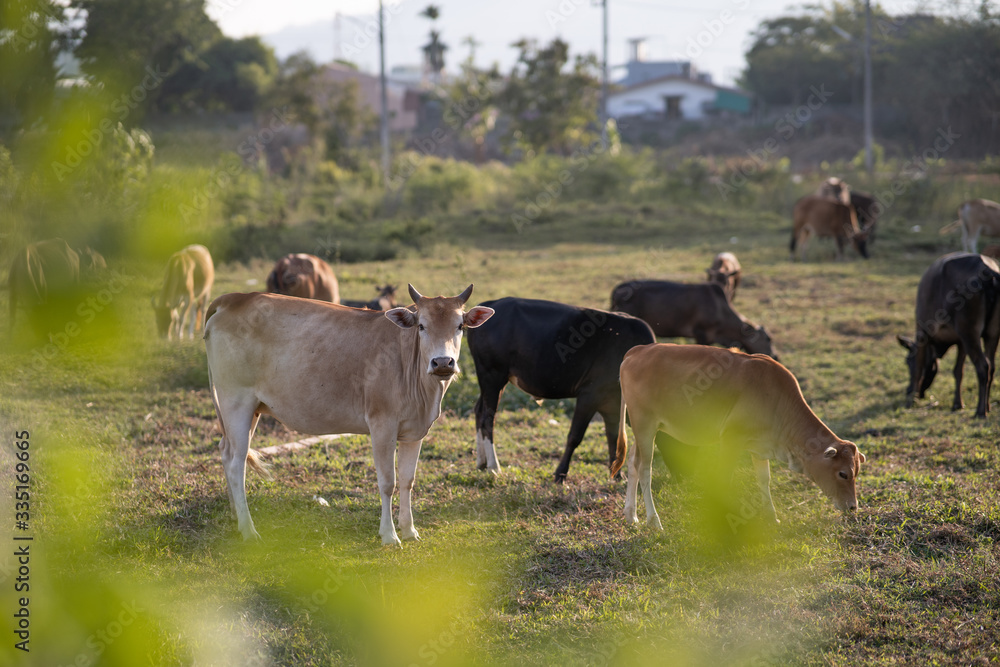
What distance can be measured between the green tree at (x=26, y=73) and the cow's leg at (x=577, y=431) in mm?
13623

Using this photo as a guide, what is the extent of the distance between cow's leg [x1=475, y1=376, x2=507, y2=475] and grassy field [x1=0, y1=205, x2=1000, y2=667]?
0.14 m

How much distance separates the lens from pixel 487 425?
7520mm

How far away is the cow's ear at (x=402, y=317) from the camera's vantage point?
227 inches

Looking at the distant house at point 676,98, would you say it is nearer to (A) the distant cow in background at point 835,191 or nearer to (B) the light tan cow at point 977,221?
(A) the distant cow in background at point 835,191

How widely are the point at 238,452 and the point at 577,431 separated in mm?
2778

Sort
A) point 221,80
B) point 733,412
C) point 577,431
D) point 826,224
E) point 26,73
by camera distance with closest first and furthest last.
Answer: point 733,412
point 577,431
point 26,73
point 826,224
point 221,80

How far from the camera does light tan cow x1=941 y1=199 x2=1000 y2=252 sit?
1931cm

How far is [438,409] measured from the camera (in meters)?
6.05

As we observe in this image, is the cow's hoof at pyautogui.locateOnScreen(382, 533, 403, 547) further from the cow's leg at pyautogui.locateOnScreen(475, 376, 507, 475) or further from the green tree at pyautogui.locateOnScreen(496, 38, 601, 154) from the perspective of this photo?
the green tree at pyautogui.locateOnScreen(496, 38, 601, 154)

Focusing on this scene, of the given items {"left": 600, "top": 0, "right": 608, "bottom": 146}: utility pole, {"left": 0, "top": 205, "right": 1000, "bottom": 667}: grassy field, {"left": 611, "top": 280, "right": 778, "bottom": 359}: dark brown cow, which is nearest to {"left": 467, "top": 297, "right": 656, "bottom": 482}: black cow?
{"left": 0, "top": 205, "right": 1000, "bottom": 667}: grassy field

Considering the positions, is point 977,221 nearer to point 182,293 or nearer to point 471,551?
point 182,293

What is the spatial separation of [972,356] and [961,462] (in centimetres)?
235

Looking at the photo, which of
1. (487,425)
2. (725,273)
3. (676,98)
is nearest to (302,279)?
(487,425)

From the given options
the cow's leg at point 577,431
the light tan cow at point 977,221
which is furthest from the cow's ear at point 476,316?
the light tan cow at point 977,221
